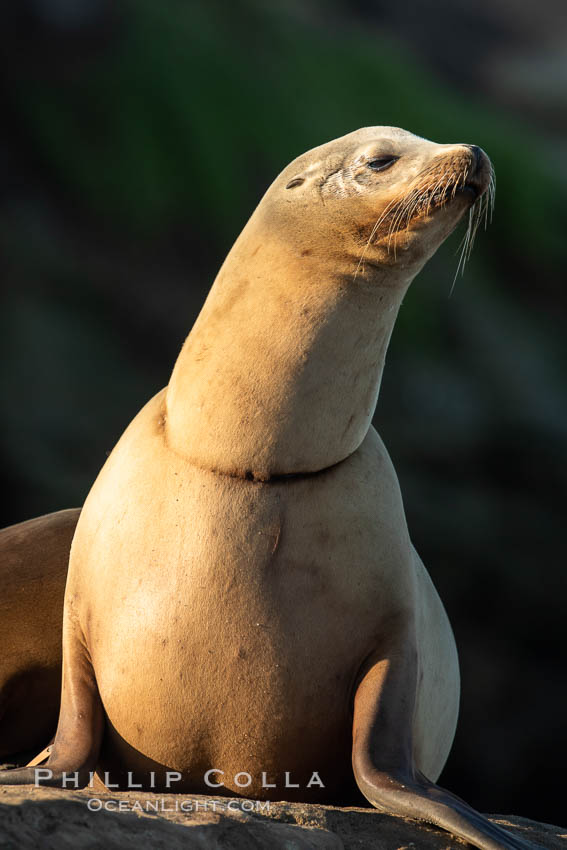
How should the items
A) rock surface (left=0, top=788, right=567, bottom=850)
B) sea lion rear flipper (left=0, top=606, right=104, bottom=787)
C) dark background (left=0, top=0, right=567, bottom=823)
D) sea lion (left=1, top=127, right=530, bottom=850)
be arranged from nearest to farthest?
rock surface (left=0, top=788, right=567, bottom=850) → sea lion rear flipper (left=0, top=606, right=104, bottom=787) → sea lion (left=1, top=127, right=530, bottom=850) → dark background (left=0, top=0, right=567, bottom=823)

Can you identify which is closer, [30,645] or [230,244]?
[30,645]

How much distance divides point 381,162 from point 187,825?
1.91 meters

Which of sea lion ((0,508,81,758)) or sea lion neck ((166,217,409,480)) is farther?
sea lion ((0,508,81,758))

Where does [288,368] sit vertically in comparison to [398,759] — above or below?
above

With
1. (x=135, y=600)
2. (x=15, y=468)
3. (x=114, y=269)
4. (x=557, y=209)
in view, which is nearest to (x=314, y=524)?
(x=135, y=600)

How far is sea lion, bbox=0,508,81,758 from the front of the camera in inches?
167

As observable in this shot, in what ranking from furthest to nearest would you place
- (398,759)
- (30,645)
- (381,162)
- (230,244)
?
(230,244) < (30,645) < (381,162) < (398,759)

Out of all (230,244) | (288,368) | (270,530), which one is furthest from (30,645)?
(230,244)

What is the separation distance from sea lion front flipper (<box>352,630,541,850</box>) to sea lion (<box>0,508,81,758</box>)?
140 centimetres

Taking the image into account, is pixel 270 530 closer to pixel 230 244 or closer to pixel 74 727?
pixel 74 727

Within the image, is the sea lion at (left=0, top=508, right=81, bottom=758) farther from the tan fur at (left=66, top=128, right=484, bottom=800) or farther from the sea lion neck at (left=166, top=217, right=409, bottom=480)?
the sea lion neck at (left=166, top=217, right=409, bottom=480)

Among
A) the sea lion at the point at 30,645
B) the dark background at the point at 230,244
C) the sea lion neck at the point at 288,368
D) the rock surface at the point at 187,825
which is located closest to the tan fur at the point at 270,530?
the sea lion neck at the point at 288,368

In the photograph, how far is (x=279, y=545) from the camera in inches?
131

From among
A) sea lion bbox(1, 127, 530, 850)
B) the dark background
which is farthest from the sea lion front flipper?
the dark background
